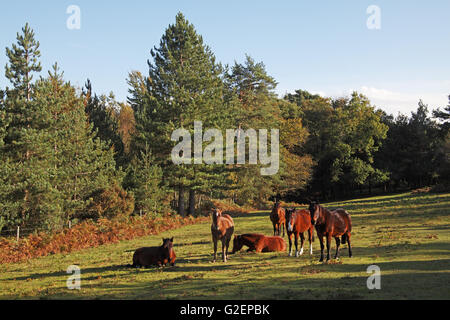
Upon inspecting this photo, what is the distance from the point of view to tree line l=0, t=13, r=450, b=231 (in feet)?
89.8

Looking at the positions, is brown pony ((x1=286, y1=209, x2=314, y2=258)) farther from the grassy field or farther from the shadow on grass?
the shadow on grass

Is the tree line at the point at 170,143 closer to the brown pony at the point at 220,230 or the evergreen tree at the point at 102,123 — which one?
the evergreen tree at the point at 102,123

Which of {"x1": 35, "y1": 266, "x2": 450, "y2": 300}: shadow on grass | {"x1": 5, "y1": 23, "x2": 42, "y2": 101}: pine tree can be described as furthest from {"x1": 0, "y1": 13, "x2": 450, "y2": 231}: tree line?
{"x1": 35, "y1": 266, "x2": 450, "y2": 300}: shadow on grass

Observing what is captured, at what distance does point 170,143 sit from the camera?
4097 cm

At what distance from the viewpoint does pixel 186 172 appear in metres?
41.4

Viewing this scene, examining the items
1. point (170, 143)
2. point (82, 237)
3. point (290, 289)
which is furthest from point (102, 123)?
point (290, 289)

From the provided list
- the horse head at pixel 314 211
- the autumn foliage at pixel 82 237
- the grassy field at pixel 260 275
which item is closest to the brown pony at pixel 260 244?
the grassy field at pixel 260 275

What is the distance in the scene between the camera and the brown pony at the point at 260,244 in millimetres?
17859

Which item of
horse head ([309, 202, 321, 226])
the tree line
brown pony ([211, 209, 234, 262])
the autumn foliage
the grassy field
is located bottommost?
the autumn foliage

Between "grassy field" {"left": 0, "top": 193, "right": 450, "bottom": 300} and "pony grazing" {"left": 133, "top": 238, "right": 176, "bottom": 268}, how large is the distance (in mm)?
537

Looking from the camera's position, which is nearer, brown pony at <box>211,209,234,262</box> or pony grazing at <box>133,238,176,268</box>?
pony grazing at <box>133,238,176,268</box>

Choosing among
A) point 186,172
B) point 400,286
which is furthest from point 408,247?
point 186,172
